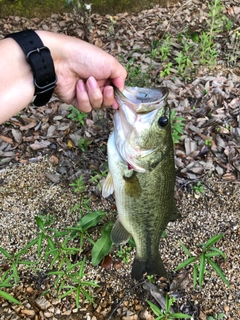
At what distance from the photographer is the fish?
6.41 ft

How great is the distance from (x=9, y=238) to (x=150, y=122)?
1684 millimetres

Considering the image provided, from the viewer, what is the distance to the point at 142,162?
205cm

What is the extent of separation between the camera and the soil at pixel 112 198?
8.96ft

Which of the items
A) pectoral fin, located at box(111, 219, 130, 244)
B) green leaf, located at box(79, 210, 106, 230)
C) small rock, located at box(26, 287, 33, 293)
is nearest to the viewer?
pectoral fin, located at box(111, 219, 130, 244)

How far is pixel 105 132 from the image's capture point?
12.1ft

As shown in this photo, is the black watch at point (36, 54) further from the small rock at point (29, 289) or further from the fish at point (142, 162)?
the small rock at point (29, 289)

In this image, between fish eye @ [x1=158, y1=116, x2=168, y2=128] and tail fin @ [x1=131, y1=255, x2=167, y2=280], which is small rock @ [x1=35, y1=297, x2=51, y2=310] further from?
fish eye @ [x1=158, y1=116, x2=168, y2=128]

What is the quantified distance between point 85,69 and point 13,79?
42 cm

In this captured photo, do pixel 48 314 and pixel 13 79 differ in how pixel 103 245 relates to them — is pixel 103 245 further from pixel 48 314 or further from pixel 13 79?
pixel 13 79

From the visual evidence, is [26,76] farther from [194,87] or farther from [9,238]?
[194,87]

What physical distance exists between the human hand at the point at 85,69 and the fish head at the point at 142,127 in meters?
0.12

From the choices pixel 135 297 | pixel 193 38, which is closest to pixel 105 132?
pixel 135 297

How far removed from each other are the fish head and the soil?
902 millimetres

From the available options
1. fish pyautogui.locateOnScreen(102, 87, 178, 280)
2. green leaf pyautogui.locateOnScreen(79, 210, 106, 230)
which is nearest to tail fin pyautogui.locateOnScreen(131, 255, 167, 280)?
fish pyautogui.locateOnScreen(102, 87, 178, 280)
